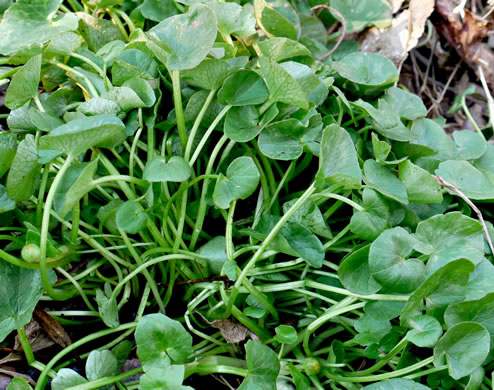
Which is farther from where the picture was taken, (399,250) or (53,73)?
(53,73)

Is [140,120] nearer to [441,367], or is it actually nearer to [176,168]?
[176,168]

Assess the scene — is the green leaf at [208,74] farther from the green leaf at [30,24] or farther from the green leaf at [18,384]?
the green leaf at [18,384]

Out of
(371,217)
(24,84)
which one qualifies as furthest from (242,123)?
(24,84)

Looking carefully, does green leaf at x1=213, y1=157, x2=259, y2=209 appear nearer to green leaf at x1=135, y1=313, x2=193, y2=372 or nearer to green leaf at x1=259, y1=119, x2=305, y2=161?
green leaf at x1=259, y1=119, x2=305, y2=161

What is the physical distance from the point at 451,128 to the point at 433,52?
28 centimetres

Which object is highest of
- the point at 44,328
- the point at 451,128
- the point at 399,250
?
the point at 399,250

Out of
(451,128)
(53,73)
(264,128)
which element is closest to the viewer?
(264,128)

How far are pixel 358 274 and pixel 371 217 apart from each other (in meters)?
0.09

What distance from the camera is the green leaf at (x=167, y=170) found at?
65 centimetres

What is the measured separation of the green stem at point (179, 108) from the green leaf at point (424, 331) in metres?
0.46

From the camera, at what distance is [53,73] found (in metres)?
0.86

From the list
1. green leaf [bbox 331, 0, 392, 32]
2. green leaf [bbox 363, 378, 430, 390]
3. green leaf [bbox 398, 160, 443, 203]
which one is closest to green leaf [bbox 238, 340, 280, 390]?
green leaf [bbox 363, 378, 430, 390]

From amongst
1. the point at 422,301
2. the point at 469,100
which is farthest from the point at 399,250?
the point at 469,100

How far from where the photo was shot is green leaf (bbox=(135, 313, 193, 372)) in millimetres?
605
